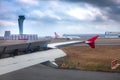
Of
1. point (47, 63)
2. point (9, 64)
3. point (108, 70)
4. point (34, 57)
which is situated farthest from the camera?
point (108, 70)

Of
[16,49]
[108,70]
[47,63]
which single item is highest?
[16,49]

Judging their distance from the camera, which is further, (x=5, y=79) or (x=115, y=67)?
(x=115, y=67)

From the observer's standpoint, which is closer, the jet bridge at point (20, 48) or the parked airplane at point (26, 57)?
the parked airplane at point (26, 57)

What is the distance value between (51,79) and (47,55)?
5581mm

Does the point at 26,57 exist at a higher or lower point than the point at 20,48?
lower

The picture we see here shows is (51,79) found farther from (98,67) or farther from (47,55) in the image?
(98,67)

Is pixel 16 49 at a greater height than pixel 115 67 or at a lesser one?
greater

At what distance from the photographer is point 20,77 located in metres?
17.1

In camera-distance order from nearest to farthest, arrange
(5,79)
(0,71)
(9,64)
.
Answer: (0,71), (9,64), (5,79)

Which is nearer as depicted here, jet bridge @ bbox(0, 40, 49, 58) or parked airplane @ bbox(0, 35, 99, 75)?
parked airplane @ bbox(0, 35, 99, 75)

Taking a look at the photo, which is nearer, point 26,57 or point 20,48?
point 26,57

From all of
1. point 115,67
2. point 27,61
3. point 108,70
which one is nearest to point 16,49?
point 27,61

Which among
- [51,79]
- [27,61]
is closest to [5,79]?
[51,79]

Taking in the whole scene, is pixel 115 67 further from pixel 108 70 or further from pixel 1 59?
pixel 1 59
